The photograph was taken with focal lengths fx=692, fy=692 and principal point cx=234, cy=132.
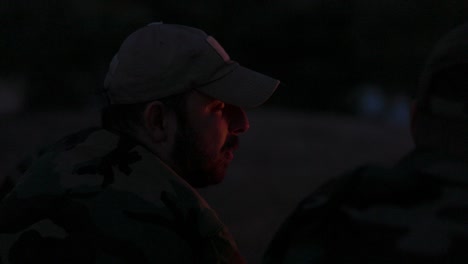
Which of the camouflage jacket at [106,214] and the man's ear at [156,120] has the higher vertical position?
the man's ear at [156,120]

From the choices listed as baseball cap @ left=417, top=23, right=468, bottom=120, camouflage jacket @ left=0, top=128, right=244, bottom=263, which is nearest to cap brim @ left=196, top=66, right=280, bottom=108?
camouflage jacket @ left=0, top=128, right=244, bottom=263

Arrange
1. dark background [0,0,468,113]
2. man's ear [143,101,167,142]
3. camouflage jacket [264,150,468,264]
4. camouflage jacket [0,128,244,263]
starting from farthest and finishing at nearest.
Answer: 1. dark background [0,0,468,113]
2. man's ear [143,101,167,142]
3. camouflage jacket [0,128,244,263]
4. camouflage jacket [264,150,468,264]

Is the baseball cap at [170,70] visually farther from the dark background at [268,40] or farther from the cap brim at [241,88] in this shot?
the dark background at [268,40]

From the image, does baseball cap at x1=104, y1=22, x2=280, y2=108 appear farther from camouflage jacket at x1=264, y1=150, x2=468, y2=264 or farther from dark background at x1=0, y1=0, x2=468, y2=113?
dark background at x1=0, y1=0, x2=468, y2=113

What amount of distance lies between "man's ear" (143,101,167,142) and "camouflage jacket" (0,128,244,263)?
107mm

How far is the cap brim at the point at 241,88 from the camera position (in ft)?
7.09

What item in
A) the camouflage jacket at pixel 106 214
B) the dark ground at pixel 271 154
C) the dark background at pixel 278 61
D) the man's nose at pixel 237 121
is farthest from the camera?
the dark background at pixel 278 61

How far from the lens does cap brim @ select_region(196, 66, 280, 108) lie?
216 cm

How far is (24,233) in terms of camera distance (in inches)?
69.2

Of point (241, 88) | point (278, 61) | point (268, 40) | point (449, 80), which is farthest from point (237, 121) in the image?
point (278, 61)

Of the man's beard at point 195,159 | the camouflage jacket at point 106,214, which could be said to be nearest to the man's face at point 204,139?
the man's beard at point 195,159

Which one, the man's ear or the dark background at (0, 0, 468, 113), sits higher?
the man's ear

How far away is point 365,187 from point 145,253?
2.24 ft

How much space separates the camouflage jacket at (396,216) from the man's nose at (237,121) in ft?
3.21
